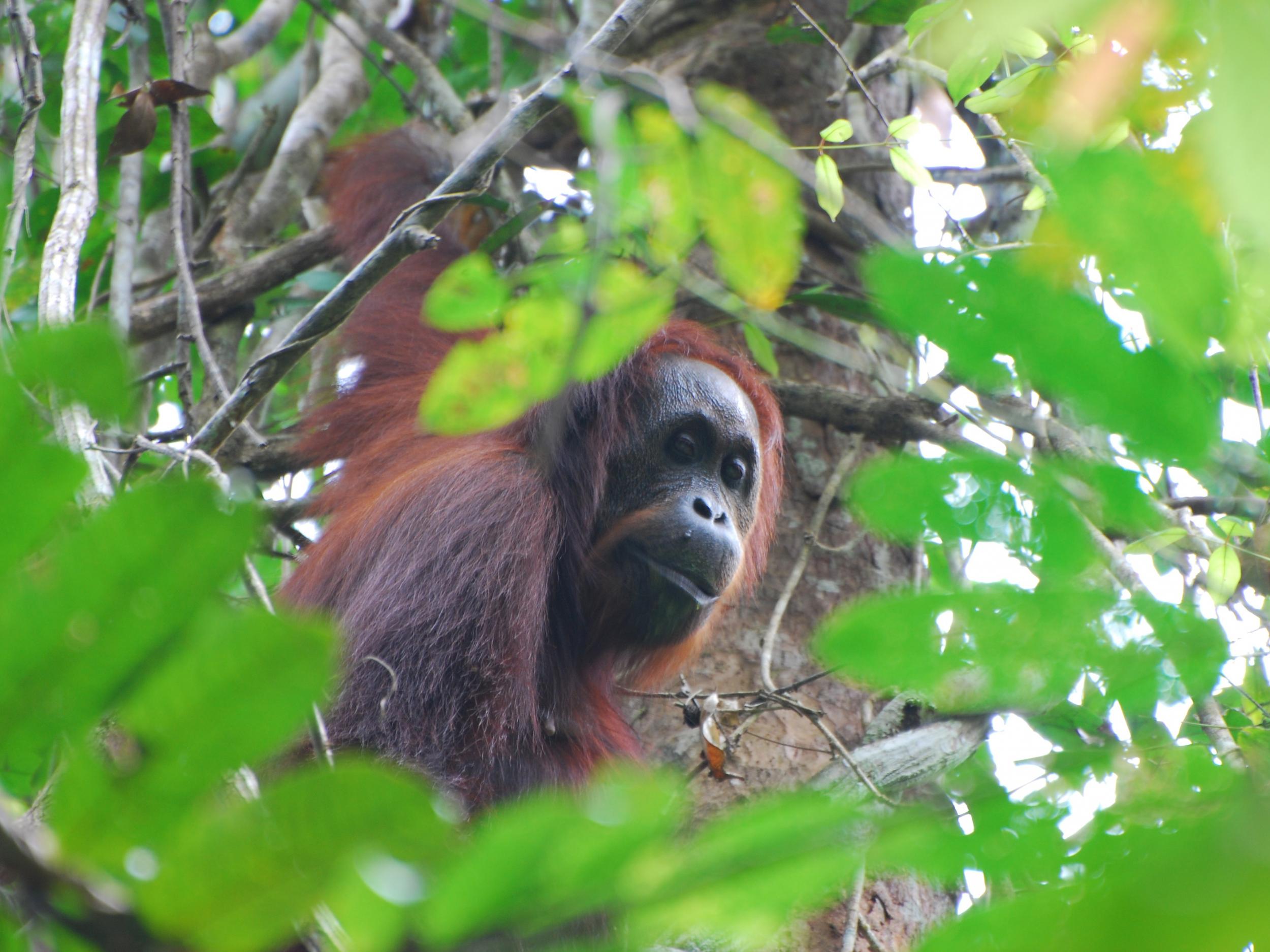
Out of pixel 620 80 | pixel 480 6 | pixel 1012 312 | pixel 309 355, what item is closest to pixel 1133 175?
pixel 1012 312

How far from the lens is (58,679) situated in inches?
21.7

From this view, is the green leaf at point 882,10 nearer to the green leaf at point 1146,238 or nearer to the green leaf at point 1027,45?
the green leaf at point 1027,45

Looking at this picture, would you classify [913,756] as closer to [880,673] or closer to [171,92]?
[880,673]

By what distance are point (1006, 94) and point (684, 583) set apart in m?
1.18

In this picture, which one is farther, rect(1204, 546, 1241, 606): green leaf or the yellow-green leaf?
the yellow-green leaf

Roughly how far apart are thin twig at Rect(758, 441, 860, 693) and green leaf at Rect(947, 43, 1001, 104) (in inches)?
34.9

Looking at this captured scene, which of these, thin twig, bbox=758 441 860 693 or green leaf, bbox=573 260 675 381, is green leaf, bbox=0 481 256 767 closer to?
green leaf, bbox=573 260 675 381

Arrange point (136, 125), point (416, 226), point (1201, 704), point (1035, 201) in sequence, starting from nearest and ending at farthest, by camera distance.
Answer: point (1201, 704)
point (416, 226)
point (1035, 201)
point (136, 125)

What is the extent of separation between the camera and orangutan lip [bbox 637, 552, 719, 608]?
2479 millimetres

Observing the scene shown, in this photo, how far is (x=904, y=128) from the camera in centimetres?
237

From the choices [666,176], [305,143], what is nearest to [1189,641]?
[666,176]

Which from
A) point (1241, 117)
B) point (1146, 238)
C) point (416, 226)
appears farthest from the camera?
point (416, 226)

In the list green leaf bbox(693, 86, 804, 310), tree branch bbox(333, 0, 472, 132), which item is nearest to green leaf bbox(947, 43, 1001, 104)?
green leaf bbox(693, 86, 804, 310)

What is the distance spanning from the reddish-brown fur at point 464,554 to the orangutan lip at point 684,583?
0.16 meters
